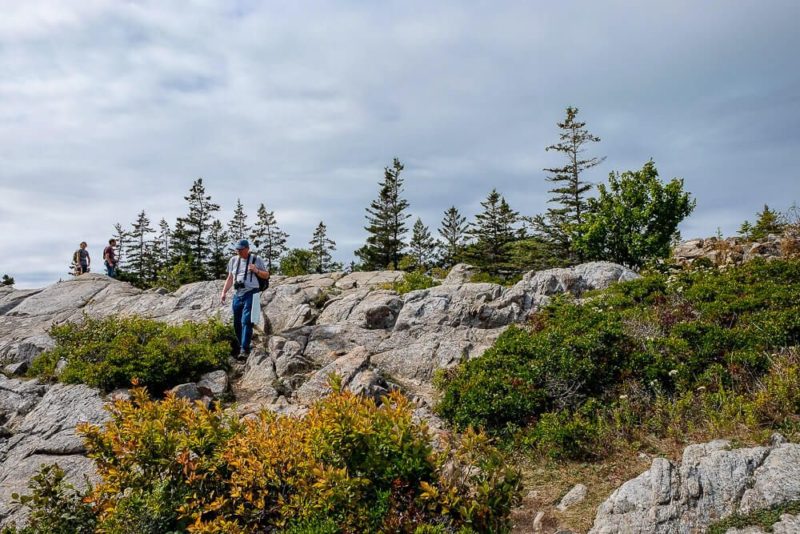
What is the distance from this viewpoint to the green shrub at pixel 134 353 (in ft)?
29.8

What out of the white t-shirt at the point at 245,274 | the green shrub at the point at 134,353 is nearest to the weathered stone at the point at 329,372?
the green shrub at the point at 134,353

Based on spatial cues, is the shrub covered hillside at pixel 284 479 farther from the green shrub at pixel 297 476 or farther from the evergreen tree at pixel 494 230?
the evergreen tree at pixel 494 230

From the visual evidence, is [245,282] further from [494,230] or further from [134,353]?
[494,230]

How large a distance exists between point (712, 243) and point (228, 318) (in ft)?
69.3

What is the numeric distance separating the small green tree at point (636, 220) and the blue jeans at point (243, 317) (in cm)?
2490

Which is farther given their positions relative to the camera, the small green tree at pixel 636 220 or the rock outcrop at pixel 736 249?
the small green tree at pixel 636 220

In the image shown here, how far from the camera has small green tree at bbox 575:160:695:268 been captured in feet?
98.9

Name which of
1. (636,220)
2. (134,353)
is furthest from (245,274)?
(636,220)

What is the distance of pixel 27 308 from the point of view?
19047 millimetres

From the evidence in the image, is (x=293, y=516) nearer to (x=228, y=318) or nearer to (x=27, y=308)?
(x=228, y=318)

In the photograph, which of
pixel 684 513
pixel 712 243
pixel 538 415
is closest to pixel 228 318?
pixel 538 415

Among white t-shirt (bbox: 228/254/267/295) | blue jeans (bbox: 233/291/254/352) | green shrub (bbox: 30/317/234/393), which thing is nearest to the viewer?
green shrub (bbox: 30/317/234/393)

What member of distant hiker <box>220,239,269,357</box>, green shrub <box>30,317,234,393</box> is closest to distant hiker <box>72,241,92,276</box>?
green shrub <box>30,317,234,393</box>

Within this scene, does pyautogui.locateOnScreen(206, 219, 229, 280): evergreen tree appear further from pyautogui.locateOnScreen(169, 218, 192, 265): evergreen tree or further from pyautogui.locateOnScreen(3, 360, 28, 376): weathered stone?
pyautogui.locateOnScreen(3, 360, 28, 376): weathered stone
